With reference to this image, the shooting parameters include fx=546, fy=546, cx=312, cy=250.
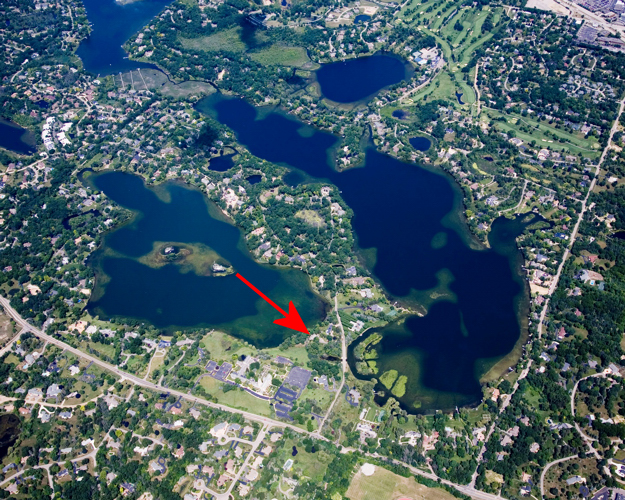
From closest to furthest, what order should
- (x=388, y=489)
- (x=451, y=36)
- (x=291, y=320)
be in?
(x=388, y=489) < (x=291, y=320) < (x=451, y=36)

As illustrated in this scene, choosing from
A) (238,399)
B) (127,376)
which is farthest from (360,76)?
(127,376)

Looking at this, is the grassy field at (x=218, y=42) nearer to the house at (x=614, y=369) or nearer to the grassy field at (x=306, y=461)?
the grassy field at (x=306, y=461)

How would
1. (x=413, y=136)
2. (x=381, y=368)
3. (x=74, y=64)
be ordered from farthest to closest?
(x=74, y=64) < (x=413, y=136) < (x=381, y=368)

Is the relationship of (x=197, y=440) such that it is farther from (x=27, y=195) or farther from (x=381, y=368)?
(x=27, y=195)

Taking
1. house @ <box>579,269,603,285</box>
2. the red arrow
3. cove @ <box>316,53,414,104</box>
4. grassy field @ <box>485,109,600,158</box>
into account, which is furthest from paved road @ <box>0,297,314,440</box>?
grassy field @ <box>485,109,600,158</box>

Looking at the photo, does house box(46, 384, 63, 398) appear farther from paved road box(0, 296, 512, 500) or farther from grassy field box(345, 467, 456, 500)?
grassy field box(345, 467, 456, 500)

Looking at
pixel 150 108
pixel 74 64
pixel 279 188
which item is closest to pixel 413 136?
pixel 279 188

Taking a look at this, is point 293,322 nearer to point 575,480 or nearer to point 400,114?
point 575,480
